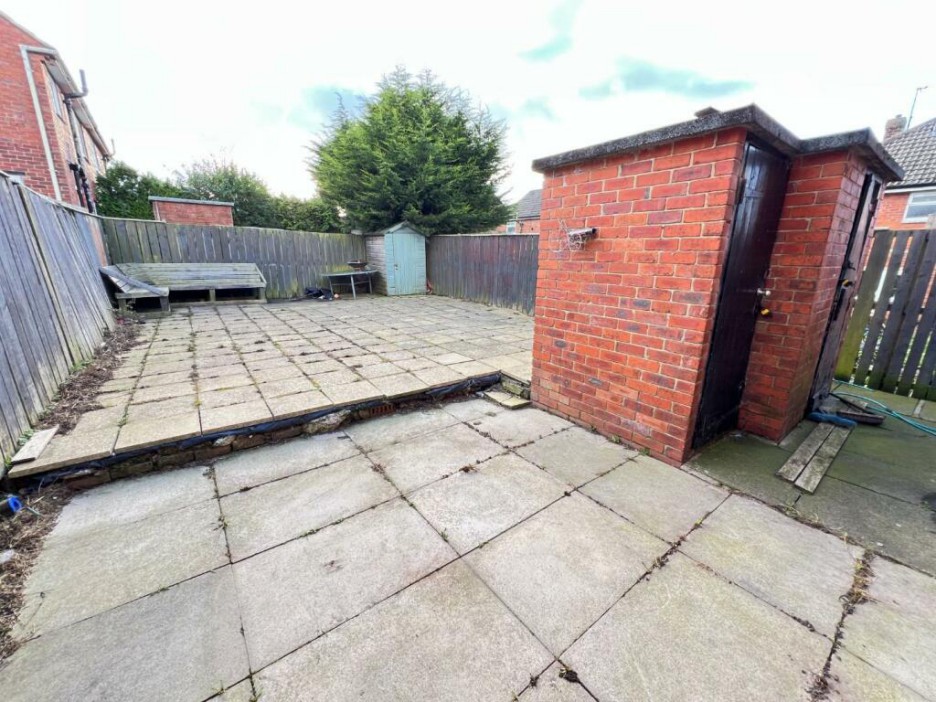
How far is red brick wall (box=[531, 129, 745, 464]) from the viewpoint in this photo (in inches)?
75.4

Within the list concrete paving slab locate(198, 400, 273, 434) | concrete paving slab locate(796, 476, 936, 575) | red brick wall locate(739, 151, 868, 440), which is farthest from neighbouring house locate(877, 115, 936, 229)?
concrete paving slab locate(198, 400, 273, 434)

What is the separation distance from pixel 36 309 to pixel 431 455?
330cm

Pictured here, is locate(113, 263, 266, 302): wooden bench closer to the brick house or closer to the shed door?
the brick house

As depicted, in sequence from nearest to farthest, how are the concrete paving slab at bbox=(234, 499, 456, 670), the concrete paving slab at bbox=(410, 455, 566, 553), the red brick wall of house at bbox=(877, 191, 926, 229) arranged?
1. the concrete paving slab at bbox=(234, 499, 456, 670)
2. the concrete paving slab at bbox=(410, 455, 566, 553)
3. the red brick wall of house at bbox=(877, 191, 926, 229)

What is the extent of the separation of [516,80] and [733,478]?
8.03 meters

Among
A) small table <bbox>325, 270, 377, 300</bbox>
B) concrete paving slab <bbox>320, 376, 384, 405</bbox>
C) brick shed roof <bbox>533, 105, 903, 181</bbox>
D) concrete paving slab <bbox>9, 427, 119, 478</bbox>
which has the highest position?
brick shed roof <bbox>533, 105, 903, 181</bbox>

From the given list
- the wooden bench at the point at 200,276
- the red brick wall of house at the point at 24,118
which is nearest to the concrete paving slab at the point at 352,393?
the wooden bench at the point at 200,276

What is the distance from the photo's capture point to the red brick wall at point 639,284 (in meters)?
1.92

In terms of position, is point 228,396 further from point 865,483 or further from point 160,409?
point 865,483

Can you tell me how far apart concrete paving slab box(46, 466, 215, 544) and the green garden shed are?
833 centimetres

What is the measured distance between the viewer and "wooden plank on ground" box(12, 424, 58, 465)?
6.15 feet

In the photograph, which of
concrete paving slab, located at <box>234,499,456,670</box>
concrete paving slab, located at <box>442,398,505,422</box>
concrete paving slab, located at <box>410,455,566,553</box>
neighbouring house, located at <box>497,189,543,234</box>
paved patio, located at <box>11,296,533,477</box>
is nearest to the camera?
concrete paving slab, located at <box>234,499,456,670</box>

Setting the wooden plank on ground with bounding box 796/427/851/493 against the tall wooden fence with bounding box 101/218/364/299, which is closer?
the wooden plank on ground with bounding box 796/427/851/493

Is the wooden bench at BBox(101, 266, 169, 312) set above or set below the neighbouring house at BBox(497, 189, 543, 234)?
below
